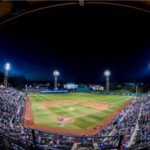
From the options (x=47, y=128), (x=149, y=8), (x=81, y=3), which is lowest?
(x=47, y=128)

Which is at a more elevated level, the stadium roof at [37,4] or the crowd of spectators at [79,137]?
the stadium roof at [37,4]

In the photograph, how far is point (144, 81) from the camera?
11594 centimetres

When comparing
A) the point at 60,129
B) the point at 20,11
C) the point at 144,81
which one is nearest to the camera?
the point at 20,11

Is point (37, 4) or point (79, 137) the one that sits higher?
point (37, 4)

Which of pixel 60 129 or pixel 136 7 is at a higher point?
pixel 136 7

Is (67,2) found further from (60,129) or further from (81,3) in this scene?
(60,129)

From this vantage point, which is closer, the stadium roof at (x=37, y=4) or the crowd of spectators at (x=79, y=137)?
the stadium roof at (x=37, y=4)

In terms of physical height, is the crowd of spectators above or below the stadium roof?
below

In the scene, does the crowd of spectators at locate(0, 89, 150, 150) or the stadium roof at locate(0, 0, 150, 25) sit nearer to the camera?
the stadium roof at locate(0, 0, 150, 25)

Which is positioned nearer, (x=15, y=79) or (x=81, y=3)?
(x=81, y=3)

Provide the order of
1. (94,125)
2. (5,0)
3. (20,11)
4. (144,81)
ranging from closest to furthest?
(5,0)
(20,11)
(94,125)
(144,81)

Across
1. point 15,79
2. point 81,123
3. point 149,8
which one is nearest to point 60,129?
point 81,123

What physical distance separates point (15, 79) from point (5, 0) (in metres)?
114

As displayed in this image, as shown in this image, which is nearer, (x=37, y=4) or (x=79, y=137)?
(x=79, y=137)
